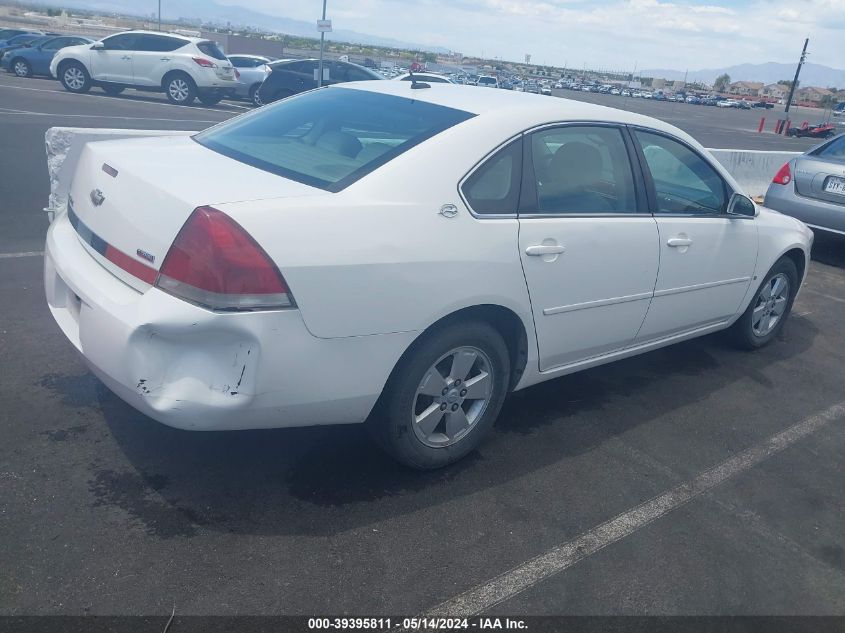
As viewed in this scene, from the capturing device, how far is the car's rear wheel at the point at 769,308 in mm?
5512

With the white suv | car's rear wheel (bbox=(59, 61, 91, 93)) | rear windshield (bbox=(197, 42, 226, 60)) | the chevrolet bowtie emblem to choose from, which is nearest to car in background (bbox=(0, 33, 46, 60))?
car's rear wheel (bbox=(59, 61, 91, 93))

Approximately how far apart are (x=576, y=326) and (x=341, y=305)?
149 cm

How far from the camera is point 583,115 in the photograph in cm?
403

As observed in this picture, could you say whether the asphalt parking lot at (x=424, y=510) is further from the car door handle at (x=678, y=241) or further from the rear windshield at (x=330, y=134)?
the car door handle at (x=678, y=241)

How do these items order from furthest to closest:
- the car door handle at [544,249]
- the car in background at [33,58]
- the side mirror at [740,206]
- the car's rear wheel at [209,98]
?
the car in background at [33,58], the car's rear wheel at [209,98], the side mirror at [740,206], the car door handle at [544,249]

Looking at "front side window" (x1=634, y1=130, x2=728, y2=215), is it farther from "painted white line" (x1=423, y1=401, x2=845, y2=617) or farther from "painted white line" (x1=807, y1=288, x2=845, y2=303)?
"painted white line" (x1=807, y1=288, x2=845, y2=303)

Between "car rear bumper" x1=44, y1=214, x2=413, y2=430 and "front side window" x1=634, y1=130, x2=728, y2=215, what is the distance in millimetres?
2161

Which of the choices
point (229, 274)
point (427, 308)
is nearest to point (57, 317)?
point (229, 274)

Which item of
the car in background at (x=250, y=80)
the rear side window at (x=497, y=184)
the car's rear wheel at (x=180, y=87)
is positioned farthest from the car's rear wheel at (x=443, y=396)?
the car in background at (x=250, y=80)

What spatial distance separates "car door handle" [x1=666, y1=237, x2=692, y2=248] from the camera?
4312 millimetres

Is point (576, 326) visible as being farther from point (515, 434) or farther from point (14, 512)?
point (14, 512)

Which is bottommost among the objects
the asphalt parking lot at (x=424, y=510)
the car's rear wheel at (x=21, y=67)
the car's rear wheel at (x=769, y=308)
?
the car's rear wheel at (x=21, y=67)

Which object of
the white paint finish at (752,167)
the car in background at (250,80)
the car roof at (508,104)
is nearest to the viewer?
the car roof at (508,104)

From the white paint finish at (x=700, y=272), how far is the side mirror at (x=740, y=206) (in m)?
0.05
